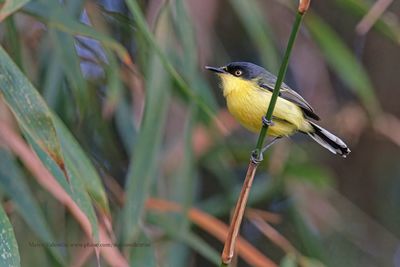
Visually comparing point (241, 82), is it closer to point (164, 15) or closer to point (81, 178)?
point (164, 15)

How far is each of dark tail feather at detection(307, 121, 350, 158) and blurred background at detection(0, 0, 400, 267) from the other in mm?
259

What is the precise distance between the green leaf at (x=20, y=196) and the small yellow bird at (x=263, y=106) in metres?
0.49

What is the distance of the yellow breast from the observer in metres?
1.74

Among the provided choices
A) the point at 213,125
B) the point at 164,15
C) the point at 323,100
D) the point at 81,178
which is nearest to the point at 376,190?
the point at 323,100

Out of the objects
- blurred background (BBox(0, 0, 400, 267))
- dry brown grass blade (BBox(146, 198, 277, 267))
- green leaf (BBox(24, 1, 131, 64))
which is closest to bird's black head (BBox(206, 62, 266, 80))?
blurred background (BBox(0, 0, 400, 267))

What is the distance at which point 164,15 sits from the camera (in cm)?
190

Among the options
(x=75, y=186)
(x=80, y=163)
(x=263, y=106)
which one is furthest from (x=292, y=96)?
(x=75, y=186)

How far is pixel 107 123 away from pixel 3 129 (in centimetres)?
50

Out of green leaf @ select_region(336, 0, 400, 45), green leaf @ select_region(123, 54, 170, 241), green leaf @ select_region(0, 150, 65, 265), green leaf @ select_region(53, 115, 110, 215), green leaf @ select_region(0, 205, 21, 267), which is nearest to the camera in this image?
green leaf @ select_region(0, 205, 21, 267)

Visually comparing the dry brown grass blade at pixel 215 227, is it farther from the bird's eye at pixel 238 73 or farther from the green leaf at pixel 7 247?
the green leaf at pixel 7 247

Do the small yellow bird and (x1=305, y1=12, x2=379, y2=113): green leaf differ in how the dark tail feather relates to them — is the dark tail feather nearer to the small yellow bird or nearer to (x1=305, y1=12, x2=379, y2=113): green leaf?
the small yellow bird

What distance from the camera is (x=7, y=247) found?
4.08ft

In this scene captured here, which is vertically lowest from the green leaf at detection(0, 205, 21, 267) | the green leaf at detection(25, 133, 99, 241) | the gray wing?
the green leaf at detection(0, 205, 21, 267)

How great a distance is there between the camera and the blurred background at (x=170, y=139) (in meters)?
1.69
